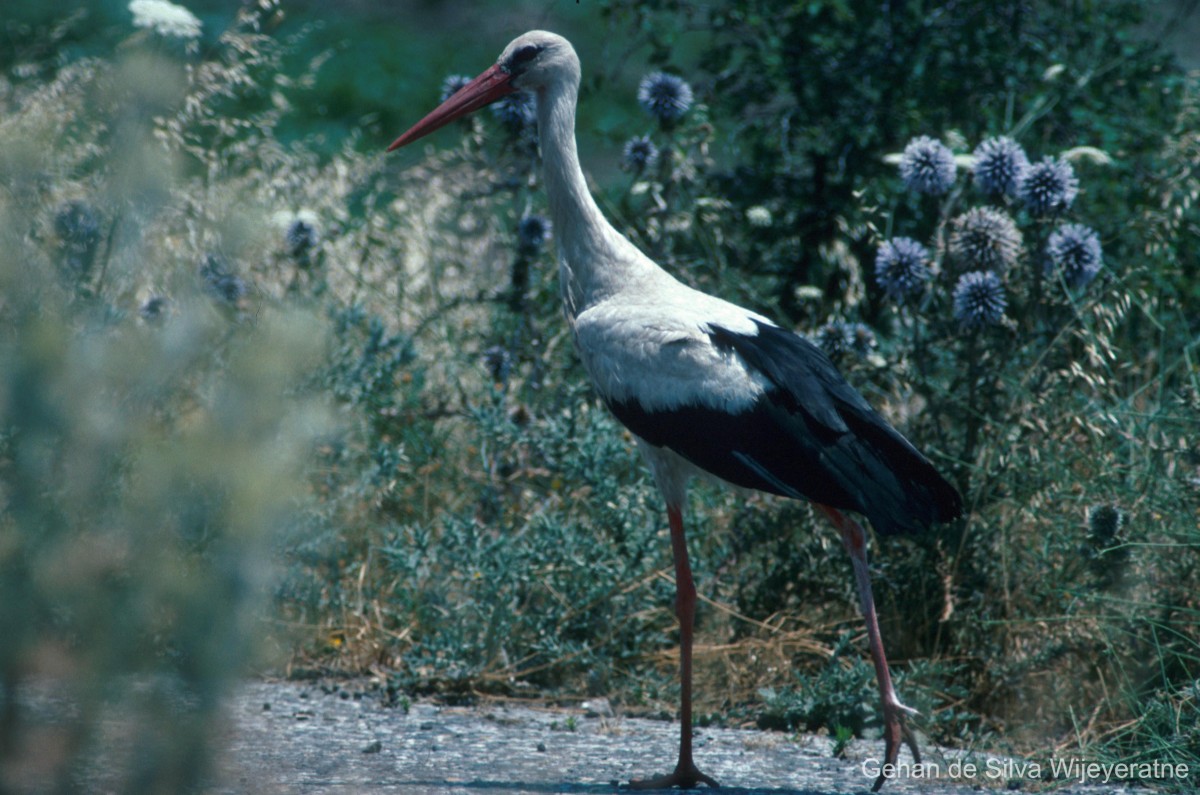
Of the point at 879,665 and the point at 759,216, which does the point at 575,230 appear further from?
the point at 759,216

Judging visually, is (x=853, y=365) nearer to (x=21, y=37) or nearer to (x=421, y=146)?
(x=21, y=37)

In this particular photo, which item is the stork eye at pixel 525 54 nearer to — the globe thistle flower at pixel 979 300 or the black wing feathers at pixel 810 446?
the black wing feathers at pixel 810 446

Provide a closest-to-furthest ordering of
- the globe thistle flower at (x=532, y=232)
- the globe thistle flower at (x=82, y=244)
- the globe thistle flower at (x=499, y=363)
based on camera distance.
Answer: the globe thistle flower at (x=82, y=244) < the globe thistle flower at (x=532, y=232) < the globe thistle flower at (x=499, y=363)

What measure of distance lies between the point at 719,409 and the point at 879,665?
2.61ft

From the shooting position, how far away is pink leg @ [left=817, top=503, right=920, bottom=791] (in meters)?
3.34

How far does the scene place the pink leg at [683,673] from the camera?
3453 mm

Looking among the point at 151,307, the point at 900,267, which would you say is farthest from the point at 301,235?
the point at 900,267

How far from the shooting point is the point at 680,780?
345 cm

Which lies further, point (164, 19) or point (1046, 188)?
point (164, 19)

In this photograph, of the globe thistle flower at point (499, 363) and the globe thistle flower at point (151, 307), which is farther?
the globe thistle flower at point (499, 363)

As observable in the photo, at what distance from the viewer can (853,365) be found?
4824 millimetres

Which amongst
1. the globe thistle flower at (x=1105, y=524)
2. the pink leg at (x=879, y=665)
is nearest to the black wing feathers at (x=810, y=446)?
the pink leg at (x=879, y=665)

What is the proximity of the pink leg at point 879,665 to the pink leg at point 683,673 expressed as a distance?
45 centimetres

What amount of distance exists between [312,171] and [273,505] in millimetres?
5899
